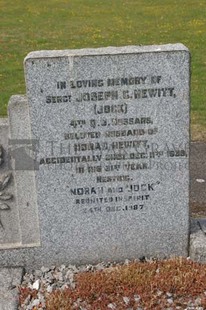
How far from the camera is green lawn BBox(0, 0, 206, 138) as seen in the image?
13625 millimetres

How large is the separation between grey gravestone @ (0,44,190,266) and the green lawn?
500 cm

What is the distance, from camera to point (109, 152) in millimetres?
5500

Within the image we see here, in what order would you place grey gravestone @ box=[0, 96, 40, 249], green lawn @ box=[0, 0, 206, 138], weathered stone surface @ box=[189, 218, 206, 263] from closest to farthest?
grey gravestone @ box=[0, 96, 40, 249] < weathered stone surface @ box=[189, 218, 206, 263] < green lawn @ box=[0, 0, 206, 138]

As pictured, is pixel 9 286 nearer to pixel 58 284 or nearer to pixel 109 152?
pixel 58 284

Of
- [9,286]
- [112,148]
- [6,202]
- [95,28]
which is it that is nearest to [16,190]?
[6,202]

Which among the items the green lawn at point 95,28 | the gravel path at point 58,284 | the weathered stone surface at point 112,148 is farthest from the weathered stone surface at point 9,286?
the green lawn at point 95,28

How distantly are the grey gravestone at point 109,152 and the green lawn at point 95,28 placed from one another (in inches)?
197

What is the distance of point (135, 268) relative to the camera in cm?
552

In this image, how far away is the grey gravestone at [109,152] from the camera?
523cm

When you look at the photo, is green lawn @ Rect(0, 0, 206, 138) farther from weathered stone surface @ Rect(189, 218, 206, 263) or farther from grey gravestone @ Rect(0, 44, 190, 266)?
grey gravestone @ Rect(0, 44, 190, 266)

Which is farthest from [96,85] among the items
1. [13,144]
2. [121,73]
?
[13,144]

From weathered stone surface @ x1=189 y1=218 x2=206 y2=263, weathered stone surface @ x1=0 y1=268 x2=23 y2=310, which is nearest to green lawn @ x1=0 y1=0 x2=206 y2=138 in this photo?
weathered stone surface @ x1=189 y1=218 x2=206 y2=263

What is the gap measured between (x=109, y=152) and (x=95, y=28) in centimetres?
1462

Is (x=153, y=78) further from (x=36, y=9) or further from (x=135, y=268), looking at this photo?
(x=36, y=9)
